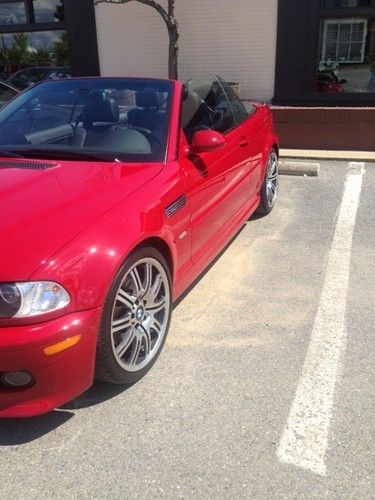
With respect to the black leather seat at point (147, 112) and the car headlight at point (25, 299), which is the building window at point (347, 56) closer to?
the black leather seat at point (147, 112)

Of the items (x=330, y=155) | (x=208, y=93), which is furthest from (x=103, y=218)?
(x=330, y=155)

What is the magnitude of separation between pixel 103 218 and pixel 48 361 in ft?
2.32

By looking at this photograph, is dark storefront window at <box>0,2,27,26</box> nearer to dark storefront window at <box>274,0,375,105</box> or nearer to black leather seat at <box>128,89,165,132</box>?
dark storefront window at <box>274,0,375,105</box>

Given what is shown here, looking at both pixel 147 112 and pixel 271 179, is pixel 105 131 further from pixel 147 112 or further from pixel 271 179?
pixel 271 179

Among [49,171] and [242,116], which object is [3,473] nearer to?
[49,171]

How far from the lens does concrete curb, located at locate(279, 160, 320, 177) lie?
6.71 metres

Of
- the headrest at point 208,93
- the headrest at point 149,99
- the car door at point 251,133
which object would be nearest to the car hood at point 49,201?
the headrest at point 149,99

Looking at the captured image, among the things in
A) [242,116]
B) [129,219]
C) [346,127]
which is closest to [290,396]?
[129,219]

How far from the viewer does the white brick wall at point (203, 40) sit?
10.3 m

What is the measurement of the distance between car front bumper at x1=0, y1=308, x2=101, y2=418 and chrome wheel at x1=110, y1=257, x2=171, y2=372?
0.68ft

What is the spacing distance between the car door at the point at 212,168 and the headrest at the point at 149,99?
0.64ft

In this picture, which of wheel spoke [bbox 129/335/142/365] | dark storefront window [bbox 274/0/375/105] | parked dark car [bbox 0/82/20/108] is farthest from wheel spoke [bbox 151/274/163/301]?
dark storefront window [bbox 274/0/375/105]

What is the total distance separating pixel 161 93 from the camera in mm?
3328

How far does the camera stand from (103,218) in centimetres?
233
